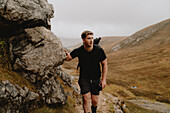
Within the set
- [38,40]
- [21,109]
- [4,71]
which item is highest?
[38,40]

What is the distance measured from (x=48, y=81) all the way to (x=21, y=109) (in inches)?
94.4

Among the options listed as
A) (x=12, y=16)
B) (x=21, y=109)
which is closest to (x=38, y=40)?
(x=12, y=16)

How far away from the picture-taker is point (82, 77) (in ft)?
20.5

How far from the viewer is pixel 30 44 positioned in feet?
22.5

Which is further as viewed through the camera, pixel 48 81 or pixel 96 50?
pixel 48 81

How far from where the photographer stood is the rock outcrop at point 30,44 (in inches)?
245

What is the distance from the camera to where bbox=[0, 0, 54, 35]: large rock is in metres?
6.04

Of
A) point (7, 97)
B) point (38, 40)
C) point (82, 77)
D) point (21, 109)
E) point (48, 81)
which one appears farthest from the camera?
point (48, 81)

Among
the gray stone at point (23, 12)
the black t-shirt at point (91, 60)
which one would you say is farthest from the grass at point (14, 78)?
the black t-shirt at point (91, 60)

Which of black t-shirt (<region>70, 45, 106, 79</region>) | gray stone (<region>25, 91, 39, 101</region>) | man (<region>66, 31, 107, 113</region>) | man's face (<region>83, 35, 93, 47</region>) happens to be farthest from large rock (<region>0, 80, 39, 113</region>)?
man's face (<region>83, 35, 93, 47</region>)

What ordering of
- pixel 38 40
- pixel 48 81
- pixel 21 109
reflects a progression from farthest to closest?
pixel 48 81, pixel 38 40, pixel 21 109

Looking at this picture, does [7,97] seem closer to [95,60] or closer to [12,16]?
[12,16]

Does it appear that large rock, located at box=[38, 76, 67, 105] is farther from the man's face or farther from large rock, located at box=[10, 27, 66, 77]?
the man's face

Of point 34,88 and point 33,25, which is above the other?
point 33,25
